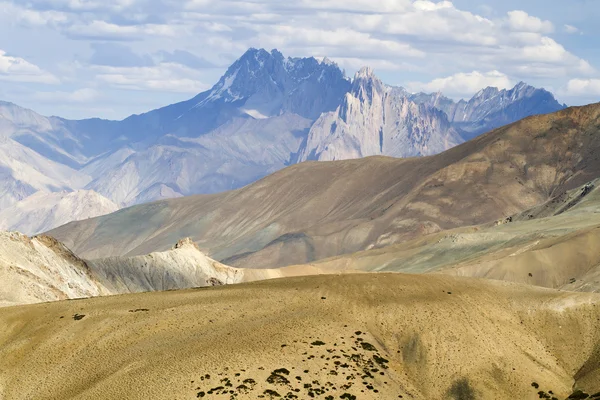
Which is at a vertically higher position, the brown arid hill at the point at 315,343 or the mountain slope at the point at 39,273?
the brown arid hill at the point at 315,343

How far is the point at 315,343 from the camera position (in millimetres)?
85625

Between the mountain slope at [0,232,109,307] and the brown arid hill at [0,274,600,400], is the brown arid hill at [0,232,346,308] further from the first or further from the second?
the brown arid hill at [0,274,600,400]

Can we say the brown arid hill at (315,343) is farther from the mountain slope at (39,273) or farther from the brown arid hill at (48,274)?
the brown arid hill at (48,274)

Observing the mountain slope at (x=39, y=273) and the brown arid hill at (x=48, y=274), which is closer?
the mountain slope at (x=39, y=273)

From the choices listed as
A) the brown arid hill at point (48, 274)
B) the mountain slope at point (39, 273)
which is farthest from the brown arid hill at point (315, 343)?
the brown arid hill at point (48, 274)

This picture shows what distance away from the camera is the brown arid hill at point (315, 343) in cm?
7894

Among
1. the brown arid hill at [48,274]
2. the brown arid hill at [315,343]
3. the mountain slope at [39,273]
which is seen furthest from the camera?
the brown arid hill at [48,274]

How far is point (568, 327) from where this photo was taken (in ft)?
312

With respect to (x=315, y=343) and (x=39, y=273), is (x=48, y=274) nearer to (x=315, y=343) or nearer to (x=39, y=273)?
(x=39, y=273)

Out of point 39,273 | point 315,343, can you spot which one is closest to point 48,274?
point 39,273

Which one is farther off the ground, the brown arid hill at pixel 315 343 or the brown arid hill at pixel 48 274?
the brown arid hill at pixel 315 343

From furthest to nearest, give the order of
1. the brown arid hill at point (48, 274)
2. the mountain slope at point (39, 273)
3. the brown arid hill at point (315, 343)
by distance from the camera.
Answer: the brown arid hill at point (48, 274)
the mountain slope at point (39, 273)
the brown arid hill at point (315, 343)

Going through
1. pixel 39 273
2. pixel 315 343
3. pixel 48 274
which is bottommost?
pixel 48 274

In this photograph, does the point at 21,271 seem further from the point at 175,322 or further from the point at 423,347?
the point at 423,347
